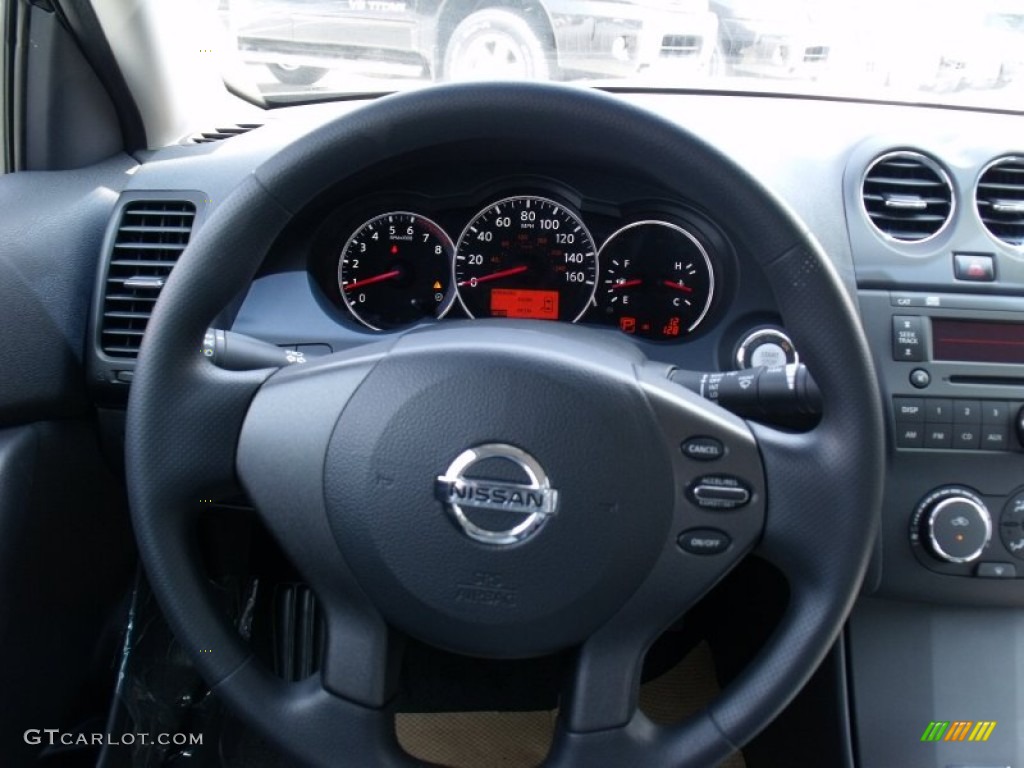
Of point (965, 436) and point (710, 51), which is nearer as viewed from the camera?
point (965, 436)

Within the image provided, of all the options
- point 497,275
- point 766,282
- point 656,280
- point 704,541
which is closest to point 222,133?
point 497,275

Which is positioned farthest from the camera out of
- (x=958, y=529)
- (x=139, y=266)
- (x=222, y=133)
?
(x=222, y=133)

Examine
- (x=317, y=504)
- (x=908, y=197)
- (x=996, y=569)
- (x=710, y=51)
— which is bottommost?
(x=996, y=569)

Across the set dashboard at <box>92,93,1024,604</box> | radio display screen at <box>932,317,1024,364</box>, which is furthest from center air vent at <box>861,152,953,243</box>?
radio display screen at <box>932,317,1024,364</box>

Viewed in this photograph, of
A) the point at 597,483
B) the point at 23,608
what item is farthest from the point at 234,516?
the point at 597,483

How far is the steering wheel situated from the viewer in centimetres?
103

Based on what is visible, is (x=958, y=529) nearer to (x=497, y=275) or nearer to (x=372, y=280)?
(x=497, y=275)

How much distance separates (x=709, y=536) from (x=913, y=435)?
19.7 inches

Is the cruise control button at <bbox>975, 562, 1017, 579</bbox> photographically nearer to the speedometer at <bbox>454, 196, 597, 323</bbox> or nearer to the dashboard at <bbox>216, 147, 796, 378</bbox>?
the dashboard at <bbox>216, 147, 796, 378</bbox>

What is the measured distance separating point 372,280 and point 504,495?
63cm

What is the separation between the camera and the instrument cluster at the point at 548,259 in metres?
1.52

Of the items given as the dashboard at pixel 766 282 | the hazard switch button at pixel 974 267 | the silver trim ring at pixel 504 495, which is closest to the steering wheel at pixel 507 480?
the silver trim ring at pixel 504 495

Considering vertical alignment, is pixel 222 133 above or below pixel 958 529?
above

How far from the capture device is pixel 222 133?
188cm
